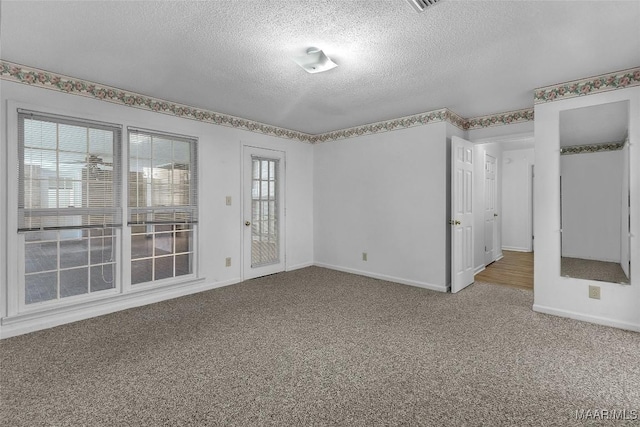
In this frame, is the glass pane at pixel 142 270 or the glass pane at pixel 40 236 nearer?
the glass pane at pixel 40 236

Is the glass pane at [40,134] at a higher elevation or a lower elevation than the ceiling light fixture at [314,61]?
lower

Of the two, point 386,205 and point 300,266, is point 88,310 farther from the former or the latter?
point 386,205

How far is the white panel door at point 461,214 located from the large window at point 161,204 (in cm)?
344

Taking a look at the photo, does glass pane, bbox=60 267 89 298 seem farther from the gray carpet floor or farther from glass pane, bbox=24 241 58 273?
the gray carpet floor

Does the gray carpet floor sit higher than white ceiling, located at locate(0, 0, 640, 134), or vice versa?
white ceiling, located at locate(0, 0, 640, 134)

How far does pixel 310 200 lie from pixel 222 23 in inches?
148

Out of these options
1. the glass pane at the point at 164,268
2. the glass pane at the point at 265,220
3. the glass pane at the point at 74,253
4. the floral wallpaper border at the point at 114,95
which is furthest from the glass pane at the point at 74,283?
the glass pane at the point at 265,220

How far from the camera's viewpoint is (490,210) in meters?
5.92

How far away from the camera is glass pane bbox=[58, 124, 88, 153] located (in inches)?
122

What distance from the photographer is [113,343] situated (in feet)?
8.61

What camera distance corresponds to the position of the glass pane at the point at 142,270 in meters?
3.84

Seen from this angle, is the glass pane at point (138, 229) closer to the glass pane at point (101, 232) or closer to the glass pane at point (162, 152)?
the glass pane at point (101, 232)

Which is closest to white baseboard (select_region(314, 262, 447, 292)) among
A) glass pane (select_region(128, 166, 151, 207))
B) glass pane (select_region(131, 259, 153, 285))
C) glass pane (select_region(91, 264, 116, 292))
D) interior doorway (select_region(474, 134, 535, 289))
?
interior doorway (select_region(474, 134, 535, 289))

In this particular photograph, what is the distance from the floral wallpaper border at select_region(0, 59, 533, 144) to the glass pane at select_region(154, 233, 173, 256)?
60.5 inches
